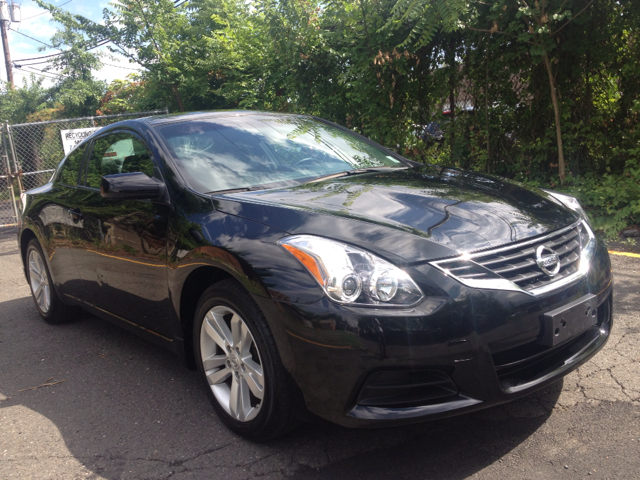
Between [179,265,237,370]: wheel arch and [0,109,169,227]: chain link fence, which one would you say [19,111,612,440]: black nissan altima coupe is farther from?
[0,109,169,227]: chain link fence

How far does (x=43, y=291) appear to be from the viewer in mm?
5020

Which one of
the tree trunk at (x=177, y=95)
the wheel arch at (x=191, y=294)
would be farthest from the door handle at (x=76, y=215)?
the tree trunk at (x=177, y=95)

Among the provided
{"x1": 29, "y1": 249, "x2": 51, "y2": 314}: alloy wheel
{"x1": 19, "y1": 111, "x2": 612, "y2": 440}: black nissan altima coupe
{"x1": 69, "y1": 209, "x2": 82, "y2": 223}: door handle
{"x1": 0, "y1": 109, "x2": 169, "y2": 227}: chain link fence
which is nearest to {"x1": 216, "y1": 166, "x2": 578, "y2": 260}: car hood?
{"x1": 19, "y1": 111, "x2": 612, "y2": 440}: black nissan altima coupe

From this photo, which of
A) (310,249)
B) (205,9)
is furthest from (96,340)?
(205,9)

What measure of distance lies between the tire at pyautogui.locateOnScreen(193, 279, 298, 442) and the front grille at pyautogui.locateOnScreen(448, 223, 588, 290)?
2.86 feet

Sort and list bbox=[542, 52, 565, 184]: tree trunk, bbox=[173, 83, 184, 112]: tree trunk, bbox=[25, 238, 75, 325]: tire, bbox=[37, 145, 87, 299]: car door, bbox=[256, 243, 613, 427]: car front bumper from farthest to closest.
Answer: bbox=[173, 83, 184, 112]: tree trunk, bbox=[542, 52, 565, 184]: tree trunk, bbox=[25, 238, 75, 325]: tire, bbox=[37, 145, 87, 299]: car door, bbox=[256, 243, 613, 427]: car front bumper

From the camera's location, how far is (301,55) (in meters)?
9.39

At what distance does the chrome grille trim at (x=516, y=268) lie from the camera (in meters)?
2.30

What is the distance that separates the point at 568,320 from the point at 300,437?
4.37 feet

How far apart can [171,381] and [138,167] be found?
1.34m

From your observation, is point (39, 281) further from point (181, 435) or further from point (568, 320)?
point (568, 320)

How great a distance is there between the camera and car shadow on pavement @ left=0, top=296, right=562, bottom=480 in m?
2.55

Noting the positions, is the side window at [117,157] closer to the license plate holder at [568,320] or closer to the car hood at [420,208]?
the car hood at [420,208]

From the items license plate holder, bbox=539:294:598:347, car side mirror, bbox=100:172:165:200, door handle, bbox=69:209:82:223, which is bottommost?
license plate holder, bbox=539:294:598:347
